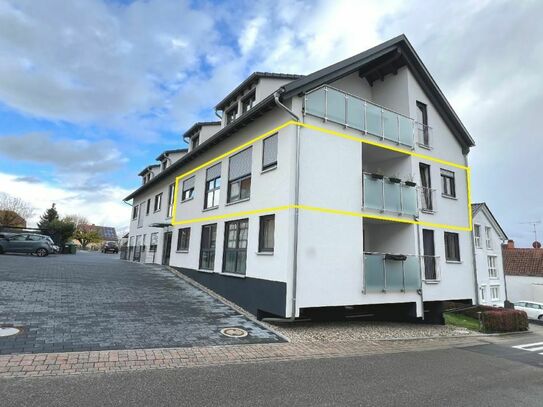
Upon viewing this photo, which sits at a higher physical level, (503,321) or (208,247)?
(208,247)

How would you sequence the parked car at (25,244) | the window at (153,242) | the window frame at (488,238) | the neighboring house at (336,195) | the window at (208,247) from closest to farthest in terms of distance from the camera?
the neighboring house at (336,195) → the window at (208,247) → the parked car at (25,244) → the window at (153,242) → the window frame at (488,238)

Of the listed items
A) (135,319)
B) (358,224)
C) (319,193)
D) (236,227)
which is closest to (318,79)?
(319,193)

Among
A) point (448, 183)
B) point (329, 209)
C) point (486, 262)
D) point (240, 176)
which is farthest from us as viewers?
point (486, 262)

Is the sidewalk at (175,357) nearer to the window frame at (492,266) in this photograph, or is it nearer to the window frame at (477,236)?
the window frame at (477,236)

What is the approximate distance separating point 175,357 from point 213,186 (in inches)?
396

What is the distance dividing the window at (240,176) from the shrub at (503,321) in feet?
34.7

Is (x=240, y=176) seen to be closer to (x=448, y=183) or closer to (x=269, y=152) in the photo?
(x=269, y=152)

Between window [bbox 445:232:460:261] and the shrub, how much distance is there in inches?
96.0

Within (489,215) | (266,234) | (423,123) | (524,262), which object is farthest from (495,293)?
(266,234)

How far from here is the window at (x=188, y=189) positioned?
734 inches

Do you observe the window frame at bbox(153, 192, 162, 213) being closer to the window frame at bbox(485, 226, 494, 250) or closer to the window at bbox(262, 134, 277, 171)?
the window at bbox(262, 134, 277, 171)

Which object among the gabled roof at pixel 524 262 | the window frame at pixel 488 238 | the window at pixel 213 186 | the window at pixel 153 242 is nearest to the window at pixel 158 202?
the window at pixel 153 242

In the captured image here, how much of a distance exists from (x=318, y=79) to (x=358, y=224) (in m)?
4.94

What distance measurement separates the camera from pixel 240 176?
13.8 meters
